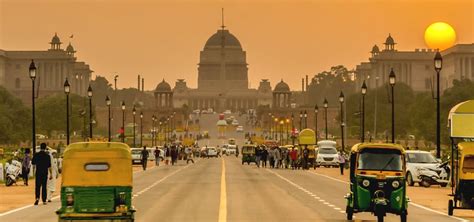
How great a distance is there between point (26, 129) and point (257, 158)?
2390 inches

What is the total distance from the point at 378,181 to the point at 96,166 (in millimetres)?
6596

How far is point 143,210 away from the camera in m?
33.8

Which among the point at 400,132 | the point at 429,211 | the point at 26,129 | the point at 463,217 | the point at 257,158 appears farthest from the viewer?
the point at 400,132

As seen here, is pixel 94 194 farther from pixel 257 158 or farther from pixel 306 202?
pixel 257 158

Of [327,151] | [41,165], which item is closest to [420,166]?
[41,165]

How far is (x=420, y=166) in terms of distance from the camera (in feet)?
171

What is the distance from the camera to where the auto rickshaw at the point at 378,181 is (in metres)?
28.7

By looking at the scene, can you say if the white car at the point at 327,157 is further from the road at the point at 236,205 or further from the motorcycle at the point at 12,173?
the motorcycle at the point at 12,173

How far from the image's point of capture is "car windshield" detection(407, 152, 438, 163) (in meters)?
52.8

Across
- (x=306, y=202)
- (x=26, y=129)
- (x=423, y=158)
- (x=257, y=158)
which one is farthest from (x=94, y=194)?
(x=26, y=129)

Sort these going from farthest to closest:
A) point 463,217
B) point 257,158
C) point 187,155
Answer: point 187,155 → point 257,158 → point 463,217

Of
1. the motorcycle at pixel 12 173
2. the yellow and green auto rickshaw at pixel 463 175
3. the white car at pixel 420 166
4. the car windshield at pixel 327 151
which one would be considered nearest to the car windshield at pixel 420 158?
the white car at pixel 420 166

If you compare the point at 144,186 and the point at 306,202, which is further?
the point at 144,186

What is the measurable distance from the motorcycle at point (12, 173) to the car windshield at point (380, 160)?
24.6 meters
